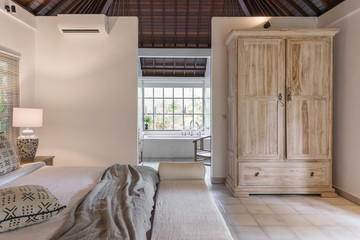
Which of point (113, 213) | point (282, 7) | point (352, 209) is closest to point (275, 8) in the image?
point (282, 7)

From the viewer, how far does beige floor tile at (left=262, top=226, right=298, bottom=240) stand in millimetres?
2344

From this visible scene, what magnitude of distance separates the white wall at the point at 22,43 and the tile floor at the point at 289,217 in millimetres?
3240

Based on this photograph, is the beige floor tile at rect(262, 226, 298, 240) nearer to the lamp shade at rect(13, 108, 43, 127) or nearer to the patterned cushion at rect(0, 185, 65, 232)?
the patterned cushion at rect(0, 185, 65, 232)

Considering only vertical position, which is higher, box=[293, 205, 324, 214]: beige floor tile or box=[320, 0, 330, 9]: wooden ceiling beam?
box=[320, 0, 330, 9]: wooden ceiling beam

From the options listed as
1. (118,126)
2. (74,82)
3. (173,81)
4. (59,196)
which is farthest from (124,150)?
(173,81)

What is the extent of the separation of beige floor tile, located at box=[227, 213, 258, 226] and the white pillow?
2.51 feet

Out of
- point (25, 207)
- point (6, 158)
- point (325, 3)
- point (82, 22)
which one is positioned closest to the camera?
point (25, 207)

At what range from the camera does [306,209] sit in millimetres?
3053

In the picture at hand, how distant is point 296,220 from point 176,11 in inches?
171

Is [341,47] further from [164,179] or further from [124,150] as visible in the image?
[124,150]

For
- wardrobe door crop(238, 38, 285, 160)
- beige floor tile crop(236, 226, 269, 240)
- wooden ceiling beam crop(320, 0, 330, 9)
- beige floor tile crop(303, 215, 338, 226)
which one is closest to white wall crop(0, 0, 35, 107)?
wardrobe door crop(238, 38, 285, 160)

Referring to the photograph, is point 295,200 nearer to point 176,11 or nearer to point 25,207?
point 25,207

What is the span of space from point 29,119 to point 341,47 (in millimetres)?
4377

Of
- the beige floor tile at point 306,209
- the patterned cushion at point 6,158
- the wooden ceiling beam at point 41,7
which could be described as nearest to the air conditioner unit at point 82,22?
the wooden ceiling beam at point 41,7
